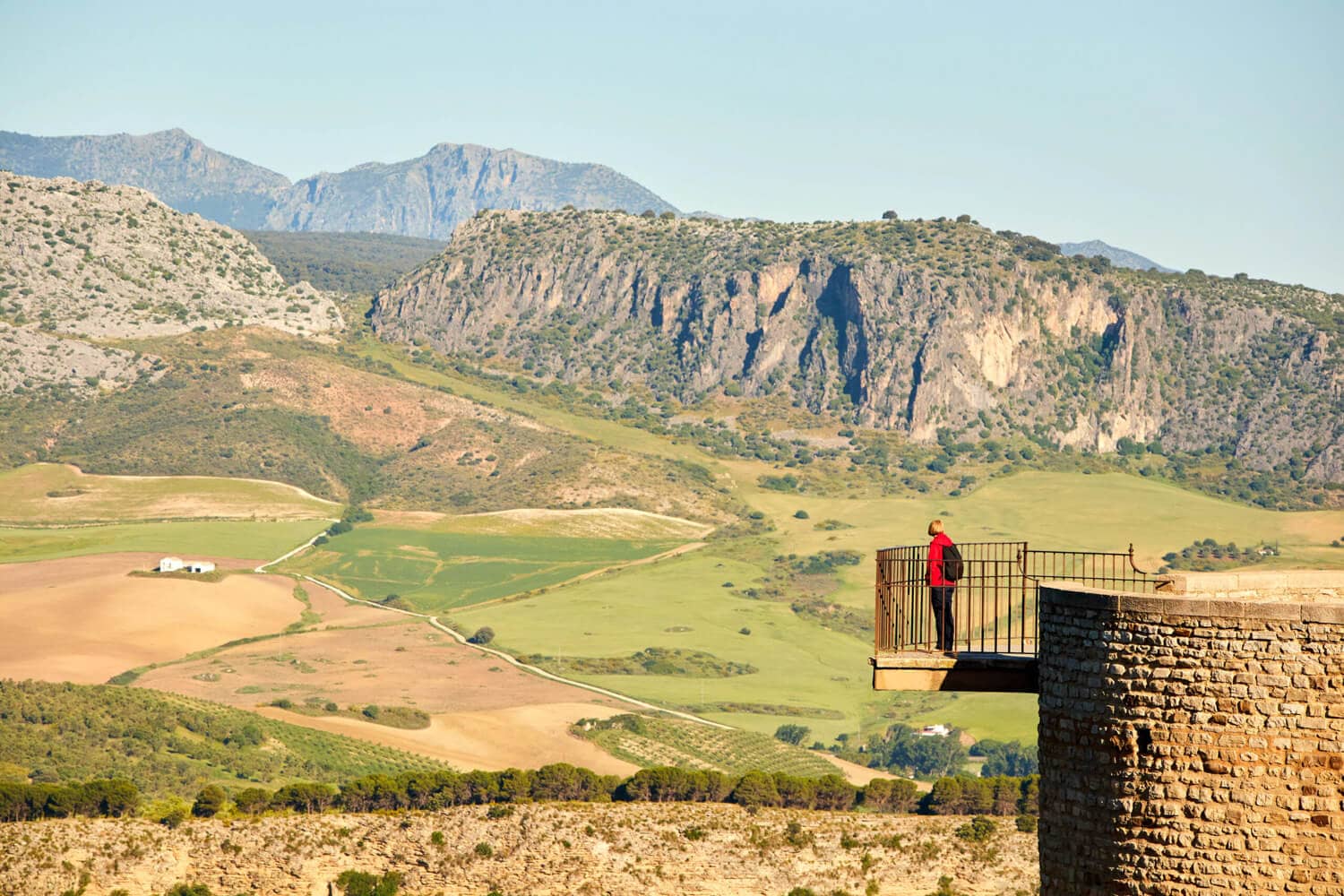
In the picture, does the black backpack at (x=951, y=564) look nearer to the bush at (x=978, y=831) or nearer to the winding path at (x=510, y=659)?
the bush at (x=978, y=831)

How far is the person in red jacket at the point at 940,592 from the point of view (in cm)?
1838

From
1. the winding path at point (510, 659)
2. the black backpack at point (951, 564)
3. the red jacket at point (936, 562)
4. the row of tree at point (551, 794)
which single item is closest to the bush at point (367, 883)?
the row of tree at point (551, 794)

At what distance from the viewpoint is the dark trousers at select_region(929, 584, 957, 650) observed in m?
18.3

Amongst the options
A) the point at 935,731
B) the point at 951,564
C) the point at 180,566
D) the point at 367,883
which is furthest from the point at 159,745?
the point at 951,564

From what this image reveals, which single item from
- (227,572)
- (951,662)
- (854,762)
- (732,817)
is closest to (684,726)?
(854,762)

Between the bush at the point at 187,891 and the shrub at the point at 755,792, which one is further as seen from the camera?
the shrub at the point at 755,792

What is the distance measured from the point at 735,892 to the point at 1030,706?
10269cm

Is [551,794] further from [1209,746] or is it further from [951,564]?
[1209,746]

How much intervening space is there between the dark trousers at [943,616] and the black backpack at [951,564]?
109mm

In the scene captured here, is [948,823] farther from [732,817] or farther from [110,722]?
[110,722]

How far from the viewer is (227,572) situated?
189m

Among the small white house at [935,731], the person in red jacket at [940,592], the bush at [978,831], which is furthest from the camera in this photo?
the small white house at [935,731]

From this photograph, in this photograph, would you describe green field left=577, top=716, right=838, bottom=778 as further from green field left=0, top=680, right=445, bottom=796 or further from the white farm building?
the white farm building

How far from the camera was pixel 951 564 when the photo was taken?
18.3 meters
